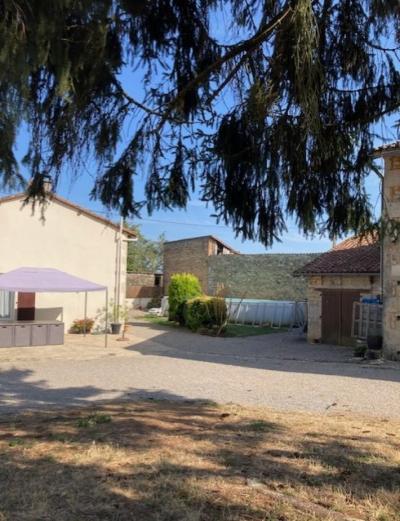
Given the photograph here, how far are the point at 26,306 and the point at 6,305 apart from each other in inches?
26.2

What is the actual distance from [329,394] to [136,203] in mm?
6396

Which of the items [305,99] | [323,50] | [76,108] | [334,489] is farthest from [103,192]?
[334,489]

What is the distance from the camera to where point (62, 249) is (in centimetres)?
1994

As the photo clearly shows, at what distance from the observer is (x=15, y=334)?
54.4 feet

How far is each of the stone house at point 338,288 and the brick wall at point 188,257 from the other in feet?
54.3

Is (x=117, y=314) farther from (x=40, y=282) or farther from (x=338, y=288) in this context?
(x=338, y=288)

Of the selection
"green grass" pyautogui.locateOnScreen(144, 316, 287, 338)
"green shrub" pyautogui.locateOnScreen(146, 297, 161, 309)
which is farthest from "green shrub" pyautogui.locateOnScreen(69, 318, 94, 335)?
"green shrub" pyautogui.locateOnScreen(146, 297, 161, 309)

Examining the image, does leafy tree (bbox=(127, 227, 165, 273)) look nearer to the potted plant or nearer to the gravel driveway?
the potted plant

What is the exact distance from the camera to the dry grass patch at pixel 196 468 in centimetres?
367

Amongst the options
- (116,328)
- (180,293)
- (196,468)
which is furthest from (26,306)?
(196,468)

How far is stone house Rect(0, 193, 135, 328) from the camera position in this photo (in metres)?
18.7

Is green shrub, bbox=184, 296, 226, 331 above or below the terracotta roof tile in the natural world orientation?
below

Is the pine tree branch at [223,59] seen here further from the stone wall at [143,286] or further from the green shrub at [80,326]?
the stone wall at [143,286]

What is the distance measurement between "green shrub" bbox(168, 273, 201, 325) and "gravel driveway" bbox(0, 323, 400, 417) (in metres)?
6.63
